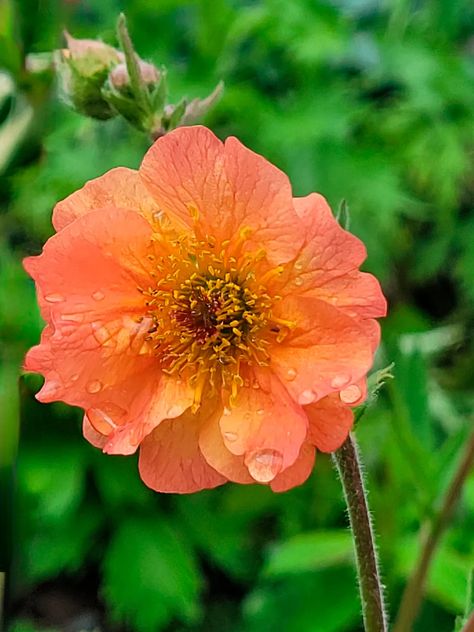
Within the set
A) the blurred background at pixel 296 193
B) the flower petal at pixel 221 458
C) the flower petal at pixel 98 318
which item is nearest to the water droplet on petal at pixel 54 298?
the flower petal at pixel 98 318

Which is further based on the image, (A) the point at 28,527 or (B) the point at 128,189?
(A) the point at 28,527

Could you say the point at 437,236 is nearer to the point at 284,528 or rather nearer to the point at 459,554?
the point at 284,528

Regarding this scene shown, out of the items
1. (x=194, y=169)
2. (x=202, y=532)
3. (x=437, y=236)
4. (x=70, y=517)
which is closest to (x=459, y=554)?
(x=202, y=532)

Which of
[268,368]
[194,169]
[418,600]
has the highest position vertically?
[194,169]

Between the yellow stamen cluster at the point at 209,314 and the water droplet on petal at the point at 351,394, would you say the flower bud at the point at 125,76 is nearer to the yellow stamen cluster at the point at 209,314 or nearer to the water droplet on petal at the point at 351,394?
the yellow stamen cluster at the point at 209,314

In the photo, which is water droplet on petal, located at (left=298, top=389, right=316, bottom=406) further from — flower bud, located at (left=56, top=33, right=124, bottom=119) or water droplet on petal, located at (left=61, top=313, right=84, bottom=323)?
flower bud, located at (left=56, top=33, right=124, bottom=119)

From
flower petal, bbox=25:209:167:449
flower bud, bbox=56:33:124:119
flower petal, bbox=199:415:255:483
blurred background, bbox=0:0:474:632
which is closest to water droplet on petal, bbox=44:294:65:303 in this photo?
flower petal, bbox=25:209:167:449

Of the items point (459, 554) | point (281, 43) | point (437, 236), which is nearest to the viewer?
point (459, 554)
